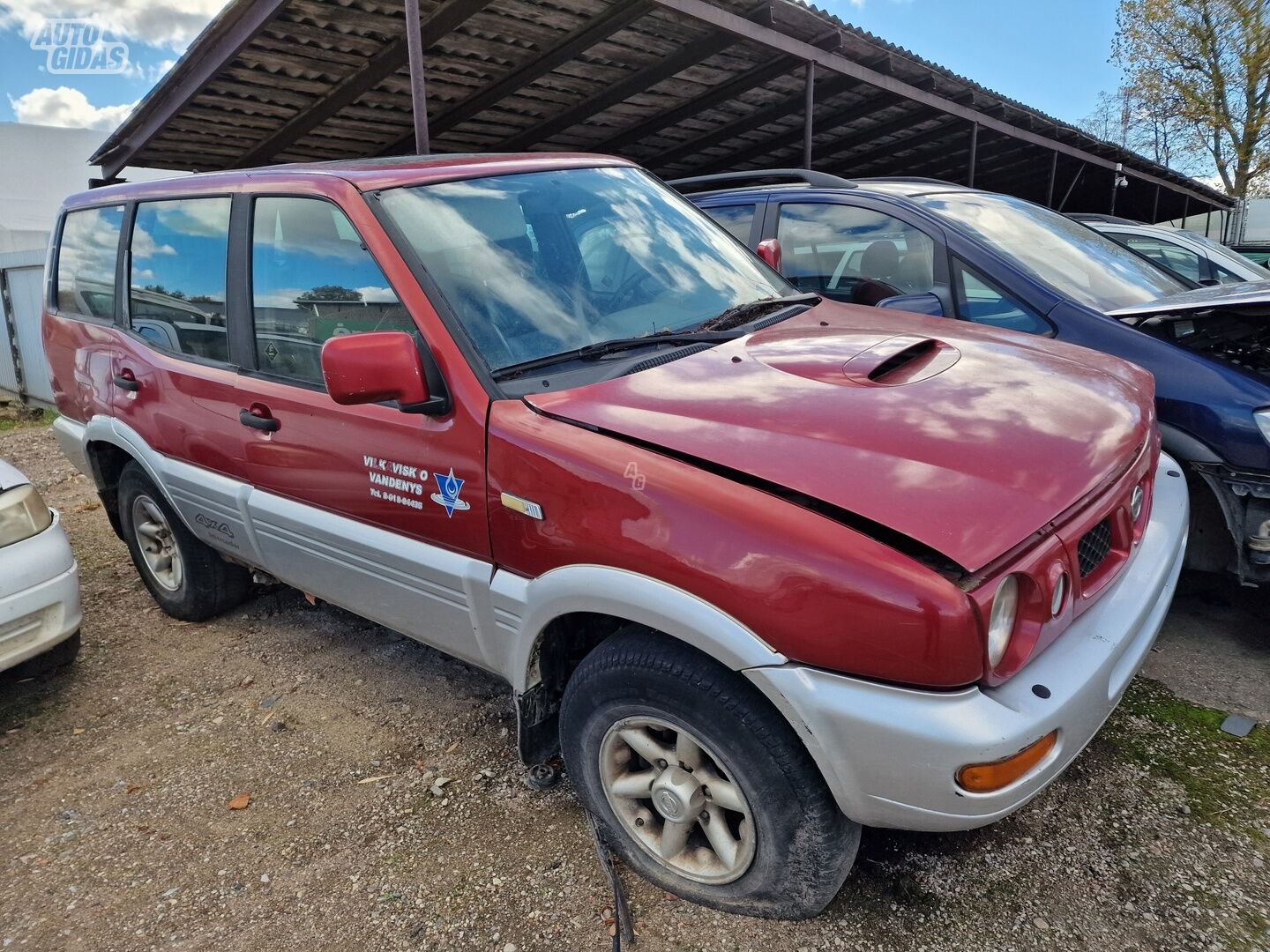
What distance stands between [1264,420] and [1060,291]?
0.96 metres

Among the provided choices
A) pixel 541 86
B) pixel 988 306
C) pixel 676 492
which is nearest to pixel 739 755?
pixel 676 492

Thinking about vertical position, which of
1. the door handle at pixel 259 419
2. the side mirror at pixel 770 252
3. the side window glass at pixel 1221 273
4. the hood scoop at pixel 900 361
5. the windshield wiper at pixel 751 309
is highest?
the side mirror at pixel 770 252

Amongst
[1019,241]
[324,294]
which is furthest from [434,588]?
[1019,241]

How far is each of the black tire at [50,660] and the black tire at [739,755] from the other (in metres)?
2.65

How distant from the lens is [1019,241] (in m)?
3.81

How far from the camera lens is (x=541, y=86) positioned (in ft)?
25.9

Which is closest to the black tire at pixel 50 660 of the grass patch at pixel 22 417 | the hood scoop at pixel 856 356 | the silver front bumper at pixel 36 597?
the silver front bumper at pixel 36 597

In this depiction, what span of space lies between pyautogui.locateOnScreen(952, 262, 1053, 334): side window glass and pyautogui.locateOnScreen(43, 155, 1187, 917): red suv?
83 centimetres

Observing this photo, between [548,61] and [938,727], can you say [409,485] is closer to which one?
[938,727]

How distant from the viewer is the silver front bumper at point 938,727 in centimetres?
159

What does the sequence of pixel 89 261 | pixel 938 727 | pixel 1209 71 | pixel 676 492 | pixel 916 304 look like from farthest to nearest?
pixel 1209 71, pixel 89 261, pixel 916 304, pixel 676 492, pixel 938 727

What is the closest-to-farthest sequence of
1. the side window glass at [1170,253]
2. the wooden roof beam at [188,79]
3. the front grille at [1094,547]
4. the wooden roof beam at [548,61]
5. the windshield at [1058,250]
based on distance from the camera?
the front grille at [1094,547] < the windshield at [1058,250] < the wooden roof beam at [188,79] < the wooden roof beam at [548,61] < the side window glass at [1170,253]

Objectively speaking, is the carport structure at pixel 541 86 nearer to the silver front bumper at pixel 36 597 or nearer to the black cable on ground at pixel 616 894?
the silver front bumper at pixel 36 597

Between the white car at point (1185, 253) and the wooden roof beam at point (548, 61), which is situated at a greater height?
the wooden roof beam at point (548, 61)
